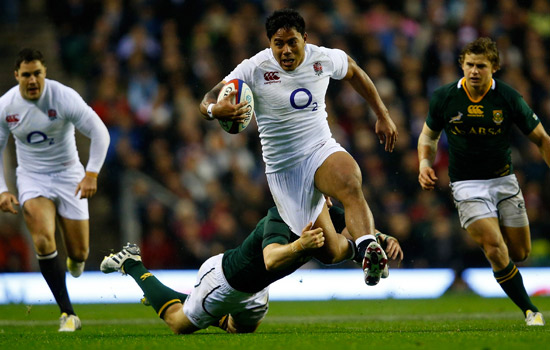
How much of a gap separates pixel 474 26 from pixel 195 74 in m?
5.38

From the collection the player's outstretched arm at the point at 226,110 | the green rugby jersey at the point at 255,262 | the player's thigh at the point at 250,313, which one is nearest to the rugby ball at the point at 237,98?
the player's outstretched arm at the point at 226,110

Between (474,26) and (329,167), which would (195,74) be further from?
(329,167)

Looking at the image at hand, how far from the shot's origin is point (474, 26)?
1731 centimetres

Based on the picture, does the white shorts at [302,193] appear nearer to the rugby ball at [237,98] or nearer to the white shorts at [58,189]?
the rugby ball at [237,98]

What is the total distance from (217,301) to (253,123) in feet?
27.2

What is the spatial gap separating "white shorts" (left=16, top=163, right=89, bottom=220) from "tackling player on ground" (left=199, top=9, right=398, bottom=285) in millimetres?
2455

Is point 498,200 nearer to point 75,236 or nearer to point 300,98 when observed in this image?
point 300,98

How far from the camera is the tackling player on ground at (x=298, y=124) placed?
7711mm

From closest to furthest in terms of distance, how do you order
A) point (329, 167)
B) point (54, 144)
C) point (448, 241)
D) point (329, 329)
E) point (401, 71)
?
point (329, 167) < point (329, 329) < point (54, 144) < point (448, 241) < point (401, 71)

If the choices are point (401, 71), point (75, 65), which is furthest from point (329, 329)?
point (75, 65)

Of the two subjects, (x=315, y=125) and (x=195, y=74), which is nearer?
(x=315, y=125)

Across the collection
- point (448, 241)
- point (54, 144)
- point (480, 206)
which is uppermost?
point (54, 144)

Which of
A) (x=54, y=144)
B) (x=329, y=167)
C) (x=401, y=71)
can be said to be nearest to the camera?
(x=329, y=167)

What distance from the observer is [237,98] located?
742 cm
